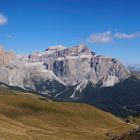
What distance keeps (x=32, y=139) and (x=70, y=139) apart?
92.2ft

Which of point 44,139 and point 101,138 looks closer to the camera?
point 44,139

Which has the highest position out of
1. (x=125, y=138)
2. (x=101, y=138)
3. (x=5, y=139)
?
(x=125, y=138)

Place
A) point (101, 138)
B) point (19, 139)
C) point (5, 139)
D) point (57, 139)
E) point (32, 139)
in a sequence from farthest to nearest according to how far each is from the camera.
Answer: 1. point (101, 138)
2. point (57, 139)
3. point (32, 139)
4. point (19, 139)
5. point (5, 139)

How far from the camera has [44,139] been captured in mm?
164000

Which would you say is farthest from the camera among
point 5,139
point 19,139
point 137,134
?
point 19,139

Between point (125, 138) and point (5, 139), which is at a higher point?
point (125, 138)

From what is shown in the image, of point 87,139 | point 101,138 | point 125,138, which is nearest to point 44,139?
point 87,139

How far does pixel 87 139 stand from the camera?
180625mm

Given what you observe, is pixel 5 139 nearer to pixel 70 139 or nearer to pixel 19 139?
pixel 19 139

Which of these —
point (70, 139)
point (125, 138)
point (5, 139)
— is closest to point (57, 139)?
point (70, 139)

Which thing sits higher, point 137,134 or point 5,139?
point 137,134

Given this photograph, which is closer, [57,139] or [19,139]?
[19,139]

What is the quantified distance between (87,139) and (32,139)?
3445 centimetres

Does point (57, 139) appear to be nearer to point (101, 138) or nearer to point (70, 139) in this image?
point (70, 139)
